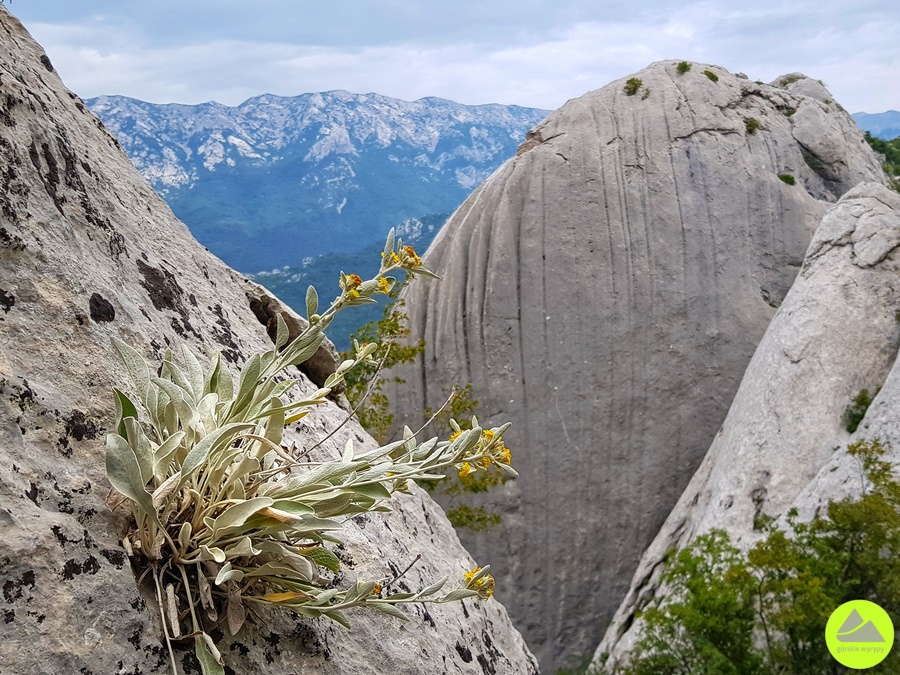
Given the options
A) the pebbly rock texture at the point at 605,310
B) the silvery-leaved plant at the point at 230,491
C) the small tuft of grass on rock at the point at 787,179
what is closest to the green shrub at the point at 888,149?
the small tuft of grass on rock at the point at 787,179

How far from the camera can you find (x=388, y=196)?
192 metres

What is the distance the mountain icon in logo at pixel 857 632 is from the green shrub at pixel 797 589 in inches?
66.4

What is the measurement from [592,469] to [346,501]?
43.8 feet

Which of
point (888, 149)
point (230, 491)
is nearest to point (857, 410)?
point (230, 491)

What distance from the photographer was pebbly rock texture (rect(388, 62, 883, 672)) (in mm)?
14430

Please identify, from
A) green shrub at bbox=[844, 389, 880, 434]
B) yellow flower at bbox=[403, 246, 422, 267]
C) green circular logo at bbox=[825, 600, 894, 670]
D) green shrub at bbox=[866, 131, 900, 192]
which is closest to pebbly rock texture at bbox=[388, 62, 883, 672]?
green shrub at bbox=[844, 389, 880, 434]

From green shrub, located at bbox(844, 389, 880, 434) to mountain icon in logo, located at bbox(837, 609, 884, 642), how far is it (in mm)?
5119

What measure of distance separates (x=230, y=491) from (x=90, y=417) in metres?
0.45

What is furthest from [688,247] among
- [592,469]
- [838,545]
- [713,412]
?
[838,545]

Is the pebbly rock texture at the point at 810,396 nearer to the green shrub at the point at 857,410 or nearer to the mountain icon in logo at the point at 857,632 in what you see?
the green shrub at the point at 857,410

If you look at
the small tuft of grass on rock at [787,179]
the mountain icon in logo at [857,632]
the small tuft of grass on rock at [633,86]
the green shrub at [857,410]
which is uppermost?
the small tuft of grass on rock at [633,86]

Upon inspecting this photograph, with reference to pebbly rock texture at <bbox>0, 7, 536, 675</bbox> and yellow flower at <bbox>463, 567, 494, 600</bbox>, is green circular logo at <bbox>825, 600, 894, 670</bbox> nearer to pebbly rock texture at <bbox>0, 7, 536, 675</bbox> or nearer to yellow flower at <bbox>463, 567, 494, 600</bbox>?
pebbly rock texture at <bbox>0, 7, 536, 675</bbox>

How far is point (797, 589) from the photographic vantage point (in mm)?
7469

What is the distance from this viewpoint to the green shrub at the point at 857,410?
1015cm
